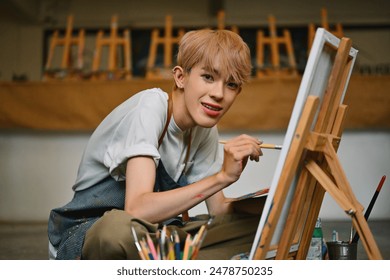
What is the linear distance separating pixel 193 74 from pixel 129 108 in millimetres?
183

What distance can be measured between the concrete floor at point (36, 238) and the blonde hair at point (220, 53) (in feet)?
4.18

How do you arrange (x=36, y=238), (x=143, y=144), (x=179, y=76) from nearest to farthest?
1. (x=143, y=144)
2. (x=179, y=76)
3. (x=36, y=238)

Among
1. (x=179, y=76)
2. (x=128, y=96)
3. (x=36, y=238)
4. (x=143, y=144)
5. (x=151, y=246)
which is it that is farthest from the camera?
(x=128, y=96)

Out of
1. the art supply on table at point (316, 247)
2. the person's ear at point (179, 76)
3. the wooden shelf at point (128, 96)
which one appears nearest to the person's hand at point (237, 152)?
the person's ear at point (179, 76)

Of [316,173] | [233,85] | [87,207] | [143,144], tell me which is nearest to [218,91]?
[233,85]

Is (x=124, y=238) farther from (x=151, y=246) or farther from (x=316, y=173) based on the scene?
(x=316, y=173)

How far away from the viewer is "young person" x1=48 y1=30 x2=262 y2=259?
1260 millimetres

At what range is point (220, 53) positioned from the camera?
141 centimetres

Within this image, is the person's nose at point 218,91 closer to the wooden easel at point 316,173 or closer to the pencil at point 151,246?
the wooden easel at point 316,173

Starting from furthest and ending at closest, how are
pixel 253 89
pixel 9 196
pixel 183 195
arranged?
pixel 9 196
pixel 253 89
pixel 183 195

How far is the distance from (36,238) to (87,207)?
72.5 inches

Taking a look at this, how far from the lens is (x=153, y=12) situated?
4.81 meters

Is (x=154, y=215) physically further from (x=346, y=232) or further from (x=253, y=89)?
(x=253, y=89)
